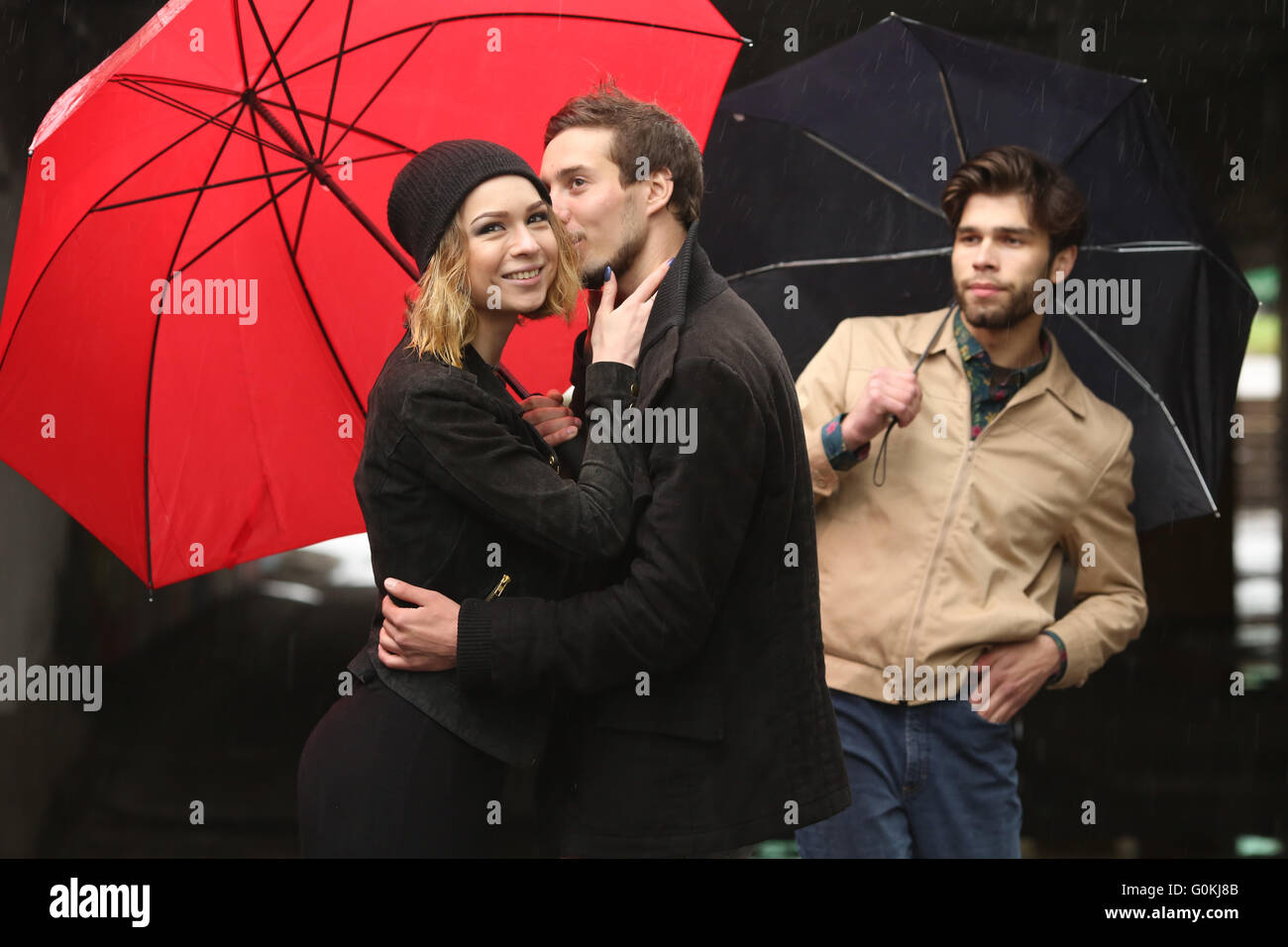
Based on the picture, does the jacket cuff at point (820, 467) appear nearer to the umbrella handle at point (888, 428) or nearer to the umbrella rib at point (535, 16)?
the umbrella handle at point (888, 428)

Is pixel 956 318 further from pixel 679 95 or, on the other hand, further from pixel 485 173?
pixel 485 173

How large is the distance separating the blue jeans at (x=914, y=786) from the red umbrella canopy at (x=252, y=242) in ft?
3.33

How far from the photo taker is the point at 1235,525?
8945 millimetres

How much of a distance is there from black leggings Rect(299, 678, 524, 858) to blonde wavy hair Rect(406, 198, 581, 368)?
0.56 metres

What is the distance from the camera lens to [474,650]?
2.07 metres

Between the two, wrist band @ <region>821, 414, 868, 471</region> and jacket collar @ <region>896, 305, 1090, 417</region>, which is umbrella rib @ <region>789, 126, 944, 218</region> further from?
wrist band @ <region>821, 414, 868, 471</region>

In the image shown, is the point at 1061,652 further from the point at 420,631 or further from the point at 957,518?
the point at 420,631

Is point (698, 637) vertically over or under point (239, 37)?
under

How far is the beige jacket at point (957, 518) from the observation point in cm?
283

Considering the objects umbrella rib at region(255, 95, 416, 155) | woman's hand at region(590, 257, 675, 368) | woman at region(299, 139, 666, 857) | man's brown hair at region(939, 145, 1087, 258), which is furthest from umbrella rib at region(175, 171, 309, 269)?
man's brown hair at region(939, 145, 1087, 258)

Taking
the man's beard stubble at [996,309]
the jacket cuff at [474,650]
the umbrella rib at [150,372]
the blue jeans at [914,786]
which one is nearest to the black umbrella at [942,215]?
the man's beard stubble at [996,309]

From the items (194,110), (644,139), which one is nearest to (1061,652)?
(644,139)

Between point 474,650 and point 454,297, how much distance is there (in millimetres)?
556
